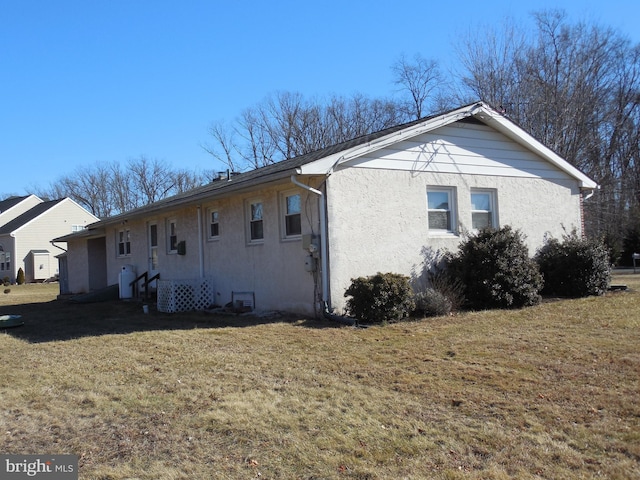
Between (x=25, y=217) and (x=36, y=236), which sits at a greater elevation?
(x=25, y=217)

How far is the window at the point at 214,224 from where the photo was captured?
48.2 feet

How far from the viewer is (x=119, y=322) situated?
40.4 feet

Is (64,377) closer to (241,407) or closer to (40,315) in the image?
(241,407)

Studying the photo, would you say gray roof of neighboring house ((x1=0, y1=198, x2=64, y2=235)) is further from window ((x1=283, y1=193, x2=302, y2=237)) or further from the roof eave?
the roof eave

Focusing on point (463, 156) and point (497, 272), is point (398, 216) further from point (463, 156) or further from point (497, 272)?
point (463, 156)

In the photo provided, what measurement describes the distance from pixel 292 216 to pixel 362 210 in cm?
160

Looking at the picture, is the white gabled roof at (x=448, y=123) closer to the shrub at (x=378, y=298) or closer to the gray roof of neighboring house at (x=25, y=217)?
the shrub at (x=378, y=298)

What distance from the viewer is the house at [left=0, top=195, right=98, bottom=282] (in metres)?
40.9

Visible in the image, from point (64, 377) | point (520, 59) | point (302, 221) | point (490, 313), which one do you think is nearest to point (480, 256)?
point (490, 313)

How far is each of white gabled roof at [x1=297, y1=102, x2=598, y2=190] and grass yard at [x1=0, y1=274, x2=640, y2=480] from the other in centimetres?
318

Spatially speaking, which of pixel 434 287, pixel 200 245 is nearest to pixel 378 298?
pixel 434 287

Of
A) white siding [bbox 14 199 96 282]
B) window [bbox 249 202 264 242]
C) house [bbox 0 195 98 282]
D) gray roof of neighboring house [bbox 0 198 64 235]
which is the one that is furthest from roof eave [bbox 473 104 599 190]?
gray roof of neighboring house [bbox 0 198 64 235]

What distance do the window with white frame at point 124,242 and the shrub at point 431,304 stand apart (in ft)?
42.3

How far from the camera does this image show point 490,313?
1098 centimetres
